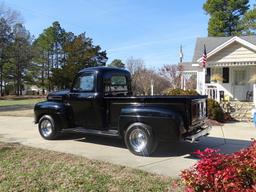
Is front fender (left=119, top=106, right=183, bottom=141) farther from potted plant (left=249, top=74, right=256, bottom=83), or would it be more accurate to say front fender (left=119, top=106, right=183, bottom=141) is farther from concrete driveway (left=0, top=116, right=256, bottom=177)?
potted plant (left=249, top=74, right=256, bottom=83)

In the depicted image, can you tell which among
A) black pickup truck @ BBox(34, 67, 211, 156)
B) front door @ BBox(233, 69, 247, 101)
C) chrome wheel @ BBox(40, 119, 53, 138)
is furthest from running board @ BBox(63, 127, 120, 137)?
Answer: front door @ BBox(233, 69, 247, 101)

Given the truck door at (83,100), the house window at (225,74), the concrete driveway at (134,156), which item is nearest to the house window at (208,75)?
the house window at (225,74)

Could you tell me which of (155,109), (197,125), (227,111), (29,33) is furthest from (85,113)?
(29,33)

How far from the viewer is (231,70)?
833 inches

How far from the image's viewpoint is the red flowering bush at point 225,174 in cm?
354

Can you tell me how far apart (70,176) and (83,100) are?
3.54 meters

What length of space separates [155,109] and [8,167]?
11.2 feet

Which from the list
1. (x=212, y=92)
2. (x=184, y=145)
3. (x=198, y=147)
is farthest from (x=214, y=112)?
(x=198, y=147)

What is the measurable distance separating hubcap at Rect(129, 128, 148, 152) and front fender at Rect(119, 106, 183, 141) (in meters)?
0.26

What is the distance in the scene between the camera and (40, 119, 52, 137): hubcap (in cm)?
1051

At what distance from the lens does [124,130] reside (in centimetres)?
848

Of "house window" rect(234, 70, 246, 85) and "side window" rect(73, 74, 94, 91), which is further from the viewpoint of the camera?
"house window" rect(234, 70, 246, 85)

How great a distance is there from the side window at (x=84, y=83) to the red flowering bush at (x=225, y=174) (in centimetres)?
590

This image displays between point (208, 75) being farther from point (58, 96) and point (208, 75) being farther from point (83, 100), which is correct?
point (83, 100)
